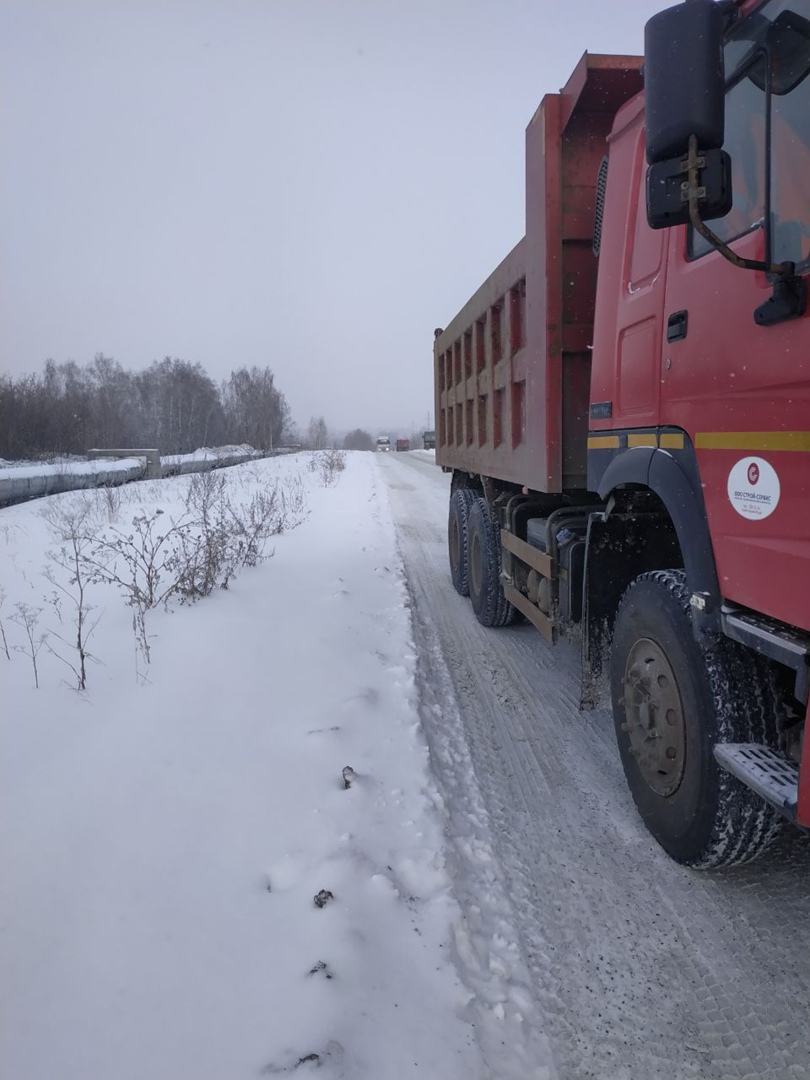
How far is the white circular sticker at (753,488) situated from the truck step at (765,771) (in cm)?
68

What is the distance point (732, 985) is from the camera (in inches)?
72.0

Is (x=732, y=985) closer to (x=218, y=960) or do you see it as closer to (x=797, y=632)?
(x=797, y=632)

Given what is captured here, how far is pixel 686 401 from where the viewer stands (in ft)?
6.68

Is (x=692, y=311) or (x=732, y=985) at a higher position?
(x=692, y=311)

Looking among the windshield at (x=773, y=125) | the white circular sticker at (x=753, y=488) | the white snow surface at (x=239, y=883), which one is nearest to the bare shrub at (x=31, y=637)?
the white snow surface at (x=239, y=883)

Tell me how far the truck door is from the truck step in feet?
1.43

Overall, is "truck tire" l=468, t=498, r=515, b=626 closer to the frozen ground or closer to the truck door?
the frozen ground

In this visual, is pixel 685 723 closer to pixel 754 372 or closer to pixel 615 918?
pixel 615 918

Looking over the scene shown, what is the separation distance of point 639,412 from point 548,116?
6.18 ft

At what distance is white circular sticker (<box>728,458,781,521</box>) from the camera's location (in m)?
1.60

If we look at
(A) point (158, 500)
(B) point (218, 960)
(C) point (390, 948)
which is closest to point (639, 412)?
(C) point (390, 948)

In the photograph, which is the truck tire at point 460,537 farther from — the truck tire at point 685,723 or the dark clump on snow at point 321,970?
the dark clump on snow at point 321,970

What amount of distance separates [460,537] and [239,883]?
14.6ft

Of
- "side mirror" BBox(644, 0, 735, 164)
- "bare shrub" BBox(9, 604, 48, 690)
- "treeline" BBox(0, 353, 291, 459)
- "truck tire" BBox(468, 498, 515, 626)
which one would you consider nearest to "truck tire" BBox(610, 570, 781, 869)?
"side mirror" BBox(644, 0, 735, 164)
